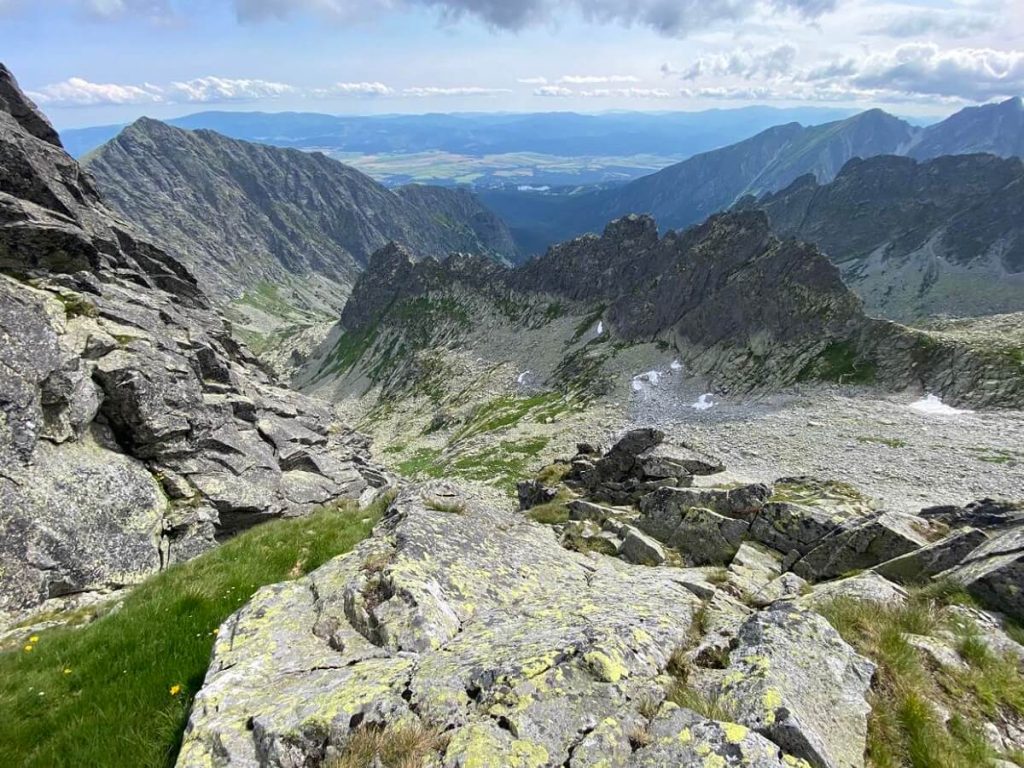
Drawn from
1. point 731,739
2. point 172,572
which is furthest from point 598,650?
point 172,572

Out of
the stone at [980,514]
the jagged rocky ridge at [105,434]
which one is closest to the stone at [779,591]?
the stone at [980,514]

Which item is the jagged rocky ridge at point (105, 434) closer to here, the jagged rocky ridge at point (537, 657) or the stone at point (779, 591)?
the jagged rocky ridge at point (537, 657)

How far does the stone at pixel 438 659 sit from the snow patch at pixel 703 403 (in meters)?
88.5

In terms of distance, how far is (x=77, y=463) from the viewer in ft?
75.9

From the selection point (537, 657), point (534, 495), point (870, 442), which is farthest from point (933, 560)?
point (870, 442)

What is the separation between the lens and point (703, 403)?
326 feet

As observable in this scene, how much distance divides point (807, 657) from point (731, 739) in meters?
2.39

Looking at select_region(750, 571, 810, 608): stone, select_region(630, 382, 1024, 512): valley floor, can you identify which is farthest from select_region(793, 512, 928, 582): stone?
select_region(630, 382, 1024, 512): valley floor

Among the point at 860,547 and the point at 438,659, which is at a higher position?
the point at 438,659

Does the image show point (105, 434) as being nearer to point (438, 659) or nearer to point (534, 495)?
point (534, 495)

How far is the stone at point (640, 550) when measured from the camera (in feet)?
69.8

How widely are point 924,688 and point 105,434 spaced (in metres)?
33.1

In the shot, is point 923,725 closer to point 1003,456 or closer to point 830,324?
point 1003,456

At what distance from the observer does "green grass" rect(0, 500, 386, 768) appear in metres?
7.12
